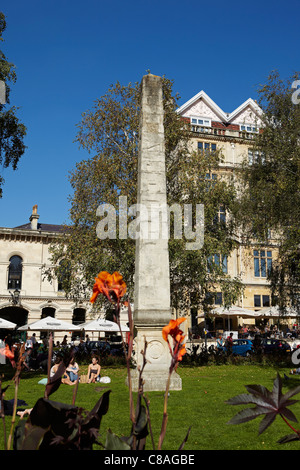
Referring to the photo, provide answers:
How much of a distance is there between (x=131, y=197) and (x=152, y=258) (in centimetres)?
1167

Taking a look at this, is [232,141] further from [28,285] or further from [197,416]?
[197,416]

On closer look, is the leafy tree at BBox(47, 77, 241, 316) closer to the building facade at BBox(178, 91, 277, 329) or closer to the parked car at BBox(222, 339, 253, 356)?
the parked car at BBox(222, 339, 253, 356)

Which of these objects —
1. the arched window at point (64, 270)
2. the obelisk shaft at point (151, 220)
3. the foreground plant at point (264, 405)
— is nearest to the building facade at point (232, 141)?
the arched window at point (64, 270)

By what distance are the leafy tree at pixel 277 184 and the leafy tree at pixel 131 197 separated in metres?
1.76

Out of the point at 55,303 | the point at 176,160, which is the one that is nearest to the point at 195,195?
the point at 176,160

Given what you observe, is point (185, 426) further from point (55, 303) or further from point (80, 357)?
point (55, 303)

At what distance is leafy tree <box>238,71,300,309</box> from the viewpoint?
807 inches

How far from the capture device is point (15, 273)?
4725 cm

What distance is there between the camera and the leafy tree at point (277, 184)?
20494 millimetres

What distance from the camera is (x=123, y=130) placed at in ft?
84.8
